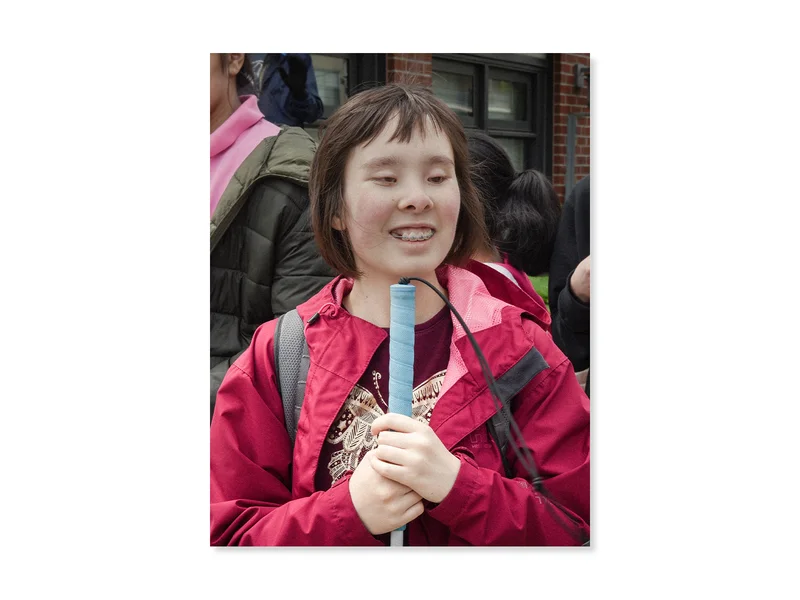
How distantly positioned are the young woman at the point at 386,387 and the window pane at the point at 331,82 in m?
0.03

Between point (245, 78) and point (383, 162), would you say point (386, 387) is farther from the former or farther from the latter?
point (245, 78)

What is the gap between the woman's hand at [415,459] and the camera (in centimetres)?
194

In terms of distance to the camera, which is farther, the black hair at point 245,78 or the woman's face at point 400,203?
the black hair at point 245,78

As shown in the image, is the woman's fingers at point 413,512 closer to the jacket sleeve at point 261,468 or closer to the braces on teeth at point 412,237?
the jacket sleeve at point 261,468

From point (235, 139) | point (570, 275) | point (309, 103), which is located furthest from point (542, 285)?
point (235, 139)

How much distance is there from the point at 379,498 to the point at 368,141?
2.49 feet

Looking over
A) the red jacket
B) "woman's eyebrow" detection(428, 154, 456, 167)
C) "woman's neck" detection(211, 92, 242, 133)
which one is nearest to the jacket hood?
the red jacket

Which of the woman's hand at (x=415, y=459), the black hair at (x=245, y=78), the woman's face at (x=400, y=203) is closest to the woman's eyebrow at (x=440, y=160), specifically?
the woman's face at (x=400, y=203)

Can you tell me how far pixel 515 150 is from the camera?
2.13m

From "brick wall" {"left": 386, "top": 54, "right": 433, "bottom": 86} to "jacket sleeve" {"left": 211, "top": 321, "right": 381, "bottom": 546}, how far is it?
62 centimetres
